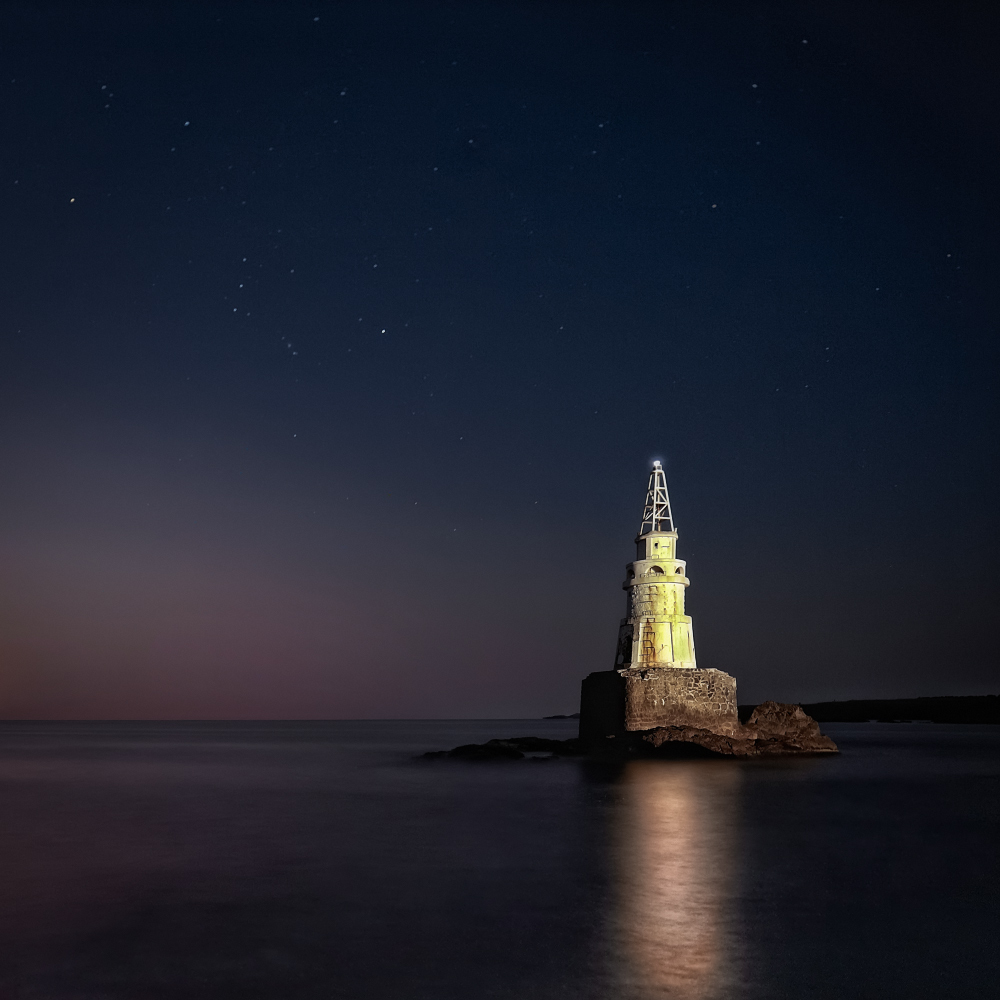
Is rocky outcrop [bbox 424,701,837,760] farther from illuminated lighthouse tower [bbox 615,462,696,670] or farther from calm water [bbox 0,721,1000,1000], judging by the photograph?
calm water [bbox 0,721,1000,1000]

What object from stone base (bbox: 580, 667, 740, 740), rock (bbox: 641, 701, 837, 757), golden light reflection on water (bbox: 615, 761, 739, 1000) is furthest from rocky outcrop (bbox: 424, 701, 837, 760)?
golden light reflection on water (bbox: 615, 761, 739, 1000)

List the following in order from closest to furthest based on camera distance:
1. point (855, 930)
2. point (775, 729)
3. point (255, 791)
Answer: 1. point (855, 930)
2. point (255, 791)
3. point (775, 729)

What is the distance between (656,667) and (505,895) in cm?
2370

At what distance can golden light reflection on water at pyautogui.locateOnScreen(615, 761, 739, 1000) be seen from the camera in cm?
889

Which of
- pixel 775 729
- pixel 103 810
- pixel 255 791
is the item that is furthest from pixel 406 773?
pixel 775 729

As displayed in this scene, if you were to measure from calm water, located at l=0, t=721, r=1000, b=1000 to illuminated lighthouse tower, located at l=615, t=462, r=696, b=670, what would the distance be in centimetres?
1035

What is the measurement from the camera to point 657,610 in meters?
37.3

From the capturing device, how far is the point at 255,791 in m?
29.0

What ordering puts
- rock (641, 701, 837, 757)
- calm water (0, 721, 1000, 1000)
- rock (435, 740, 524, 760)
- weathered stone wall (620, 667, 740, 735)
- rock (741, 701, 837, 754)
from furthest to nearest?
rock (435, 740, 524, 760) < rock (741, 701, 837, 754) < weathered stone wall (620, 667, 740, 735) < rock (641, 701, 837, 757) < calm water (0, 721, 1000, 1000)

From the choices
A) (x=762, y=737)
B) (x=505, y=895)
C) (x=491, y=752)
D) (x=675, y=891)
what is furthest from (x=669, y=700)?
(x=505, y=895)

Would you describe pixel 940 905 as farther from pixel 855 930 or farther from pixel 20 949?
pixel 20 949

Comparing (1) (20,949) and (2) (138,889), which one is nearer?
(1) (20,949)

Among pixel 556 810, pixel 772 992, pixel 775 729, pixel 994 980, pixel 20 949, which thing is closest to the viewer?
pixel 772 992

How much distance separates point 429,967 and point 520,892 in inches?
151
